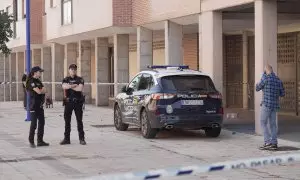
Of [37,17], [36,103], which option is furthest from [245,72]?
[37,17]

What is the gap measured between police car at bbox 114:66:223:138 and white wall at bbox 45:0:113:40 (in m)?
10.1

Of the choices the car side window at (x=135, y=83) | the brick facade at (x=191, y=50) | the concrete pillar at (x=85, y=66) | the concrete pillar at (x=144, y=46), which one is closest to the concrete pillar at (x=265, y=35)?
the car side window at (x=135, y=83)

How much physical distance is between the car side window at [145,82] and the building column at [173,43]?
19.6 ft

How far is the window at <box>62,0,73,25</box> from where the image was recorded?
1171 inches

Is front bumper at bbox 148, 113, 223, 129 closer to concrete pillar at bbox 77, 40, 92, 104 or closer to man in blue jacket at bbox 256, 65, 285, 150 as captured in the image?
man in blue jacket at bbox 256, 65, 285, 150

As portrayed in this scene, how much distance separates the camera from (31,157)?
11398 millimetres

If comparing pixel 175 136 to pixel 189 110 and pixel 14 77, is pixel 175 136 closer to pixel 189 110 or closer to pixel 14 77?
pixel 189 110

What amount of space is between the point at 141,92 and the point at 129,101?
807 mm

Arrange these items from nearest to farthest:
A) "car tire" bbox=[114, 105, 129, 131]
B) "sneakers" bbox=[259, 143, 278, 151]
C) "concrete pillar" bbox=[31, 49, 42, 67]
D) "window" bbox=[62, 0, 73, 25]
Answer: "sneakers" bbox=[259, 143, 278, 151] → "car tire" bbox=[114, 105, 129, 131] → "window" bbox=[62, 0, 73, 25] → "concrete pillar" bbox=[31, 49, 42, 67]

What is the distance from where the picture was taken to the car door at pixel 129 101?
1533 centimetres

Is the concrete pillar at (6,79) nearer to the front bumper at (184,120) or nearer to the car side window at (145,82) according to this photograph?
the car side window at (145,82)

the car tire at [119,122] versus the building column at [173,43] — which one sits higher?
the building column at [173,43]

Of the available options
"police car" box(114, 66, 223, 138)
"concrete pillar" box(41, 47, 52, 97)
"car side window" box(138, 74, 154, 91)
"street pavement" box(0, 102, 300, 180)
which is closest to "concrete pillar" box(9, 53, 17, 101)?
"concrete pillar" box(41, 47, 52, 97)

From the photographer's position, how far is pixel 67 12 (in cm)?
3047
